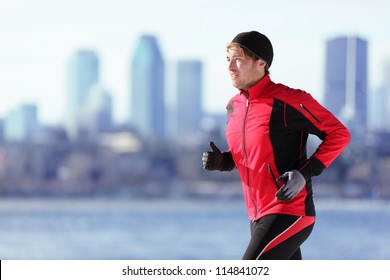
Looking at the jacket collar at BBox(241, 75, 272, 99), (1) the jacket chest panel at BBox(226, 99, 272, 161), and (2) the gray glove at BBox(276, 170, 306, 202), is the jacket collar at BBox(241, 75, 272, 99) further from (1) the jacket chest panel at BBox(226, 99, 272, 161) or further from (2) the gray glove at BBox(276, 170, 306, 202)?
(2) the gray glove at BBox(276, 170, 306, 202)

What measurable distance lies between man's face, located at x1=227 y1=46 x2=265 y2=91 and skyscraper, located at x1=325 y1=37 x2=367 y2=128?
32.6 m

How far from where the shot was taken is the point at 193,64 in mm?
Answer: 72250

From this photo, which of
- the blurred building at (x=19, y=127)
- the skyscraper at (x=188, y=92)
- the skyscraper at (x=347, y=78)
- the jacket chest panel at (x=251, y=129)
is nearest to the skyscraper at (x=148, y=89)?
the skyscraper at (x=188, y=92)

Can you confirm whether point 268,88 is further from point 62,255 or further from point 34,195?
point 34,195

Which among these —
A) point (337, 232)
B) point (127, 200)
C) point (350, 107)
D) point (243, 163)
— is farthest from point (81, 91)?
point (243, 163)

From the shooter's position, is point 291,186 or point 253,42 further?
point 253,42

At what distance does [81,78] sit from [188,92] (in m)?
9.77

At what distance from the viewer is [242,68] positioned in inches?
117

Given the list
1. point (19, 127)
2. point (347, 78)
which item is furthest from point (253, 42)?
point (19, 127)

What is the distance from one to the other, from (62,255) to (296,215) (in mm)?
25440

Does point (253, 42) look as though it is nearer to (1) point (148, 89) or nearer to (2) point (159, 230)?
(2) point (159, 230)

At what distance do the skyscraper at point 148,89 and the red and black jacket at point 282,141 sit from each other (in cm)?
6602

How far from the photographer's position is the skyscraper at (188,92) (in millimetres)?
69188

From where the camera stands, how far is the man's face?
9.72 feet
